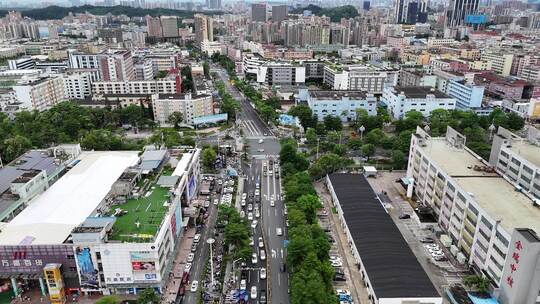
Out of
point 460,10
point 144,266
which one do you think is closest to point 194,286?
point 144,266

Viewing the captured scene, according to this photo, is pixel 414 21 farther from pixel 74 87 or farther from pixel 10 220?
pixel 10 220

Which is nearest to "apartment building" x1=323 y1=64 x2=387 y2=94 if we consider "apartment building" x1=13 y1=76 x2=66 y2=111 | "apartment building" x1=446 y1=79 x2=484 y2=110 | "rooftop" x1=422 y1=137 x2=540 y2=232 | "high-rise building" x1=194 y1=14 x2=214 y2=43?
"apartment building" x1=446 y1=79 x2=484 y2=110

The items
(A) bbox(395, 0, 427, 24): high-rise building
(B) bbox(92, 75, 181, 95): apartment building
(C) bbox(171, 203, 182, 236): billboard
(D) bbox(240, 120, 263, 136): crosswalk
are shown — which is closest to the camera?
(C) bbox(171, 203, 182, 236): billboard

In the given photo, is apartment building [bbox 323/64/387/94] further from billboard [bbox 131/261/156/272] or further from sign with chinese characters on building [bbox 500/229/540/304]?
billboard [bbox 131/261/156/272]

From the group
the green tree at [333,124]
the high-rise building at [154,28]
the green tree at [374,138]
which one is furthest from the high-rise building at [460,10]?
the green tree at [374,138]

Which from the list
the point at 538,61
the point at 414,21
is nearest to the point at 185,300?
the point at 538,61

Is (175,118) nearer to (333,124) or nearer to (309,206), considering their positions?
(333,124)

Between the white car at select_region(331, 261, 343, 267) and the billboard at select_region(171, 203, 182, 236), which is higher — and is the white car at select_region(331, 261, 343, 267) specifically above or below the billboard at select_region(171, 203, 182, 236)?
below

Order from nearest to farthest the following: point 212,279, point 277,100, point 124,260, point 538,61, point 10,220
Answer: point 124,260 < point 212,279 < point 10,220 < point 277,100 < point 538,61
